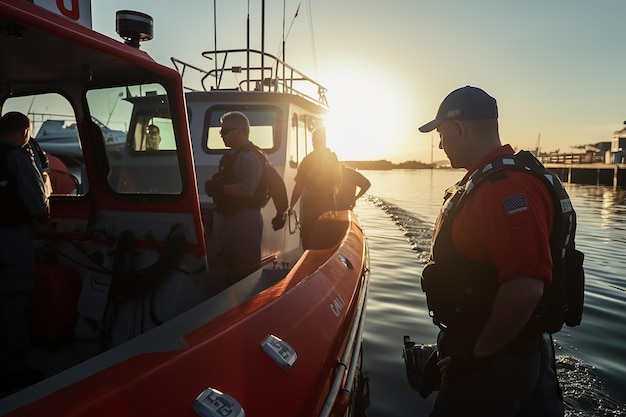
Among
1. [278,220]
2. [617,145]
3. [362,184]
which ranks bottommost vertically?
[278,220]

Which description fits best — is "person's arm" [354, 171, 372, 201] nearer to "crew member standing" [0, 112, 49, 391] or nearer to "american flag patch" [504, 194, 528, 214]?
"crew member standing" [0, 112, 49, 391]

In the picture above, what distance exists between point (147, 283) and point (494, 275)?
1.82 metres

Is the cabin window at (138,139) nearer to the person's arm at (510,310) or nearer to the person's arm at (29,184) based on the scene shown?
the person's arm at (29,184)

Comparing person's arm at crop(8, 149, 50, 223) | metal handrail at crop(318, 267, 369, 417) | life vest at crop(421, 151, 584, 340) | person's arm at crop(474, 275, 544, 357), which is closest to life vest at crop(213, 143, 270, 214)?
metal handrail at crop(318, 267, 369, 417)

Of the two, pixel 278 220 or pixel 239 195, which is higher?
pixel 239 195

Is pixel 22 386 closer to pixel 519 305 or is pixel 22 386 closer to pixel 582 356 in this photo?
pixel 519 305

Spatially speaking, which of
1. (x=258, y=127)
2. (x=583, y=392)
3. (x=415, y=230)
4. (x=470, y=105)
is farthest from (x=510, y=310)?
(x=415, y=230)

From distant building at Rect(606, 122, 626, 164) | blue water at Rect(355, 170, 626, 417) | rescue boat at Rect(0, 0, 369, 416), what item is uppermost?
distant building at Rect(606, 122, 626, 164)

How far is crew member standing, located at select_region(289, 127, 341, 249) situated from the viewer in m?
5.03

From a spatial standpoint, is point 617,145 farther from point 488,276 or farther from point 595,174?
point 488,276

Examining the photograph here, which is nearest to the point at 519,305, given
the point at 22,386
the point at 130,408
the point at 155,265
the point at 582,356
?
the point at 130,408

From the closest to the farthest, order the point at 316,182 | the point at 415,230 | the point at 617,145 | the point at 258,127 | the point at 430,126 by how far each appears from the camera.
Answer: the point at 430,126 < the point at 316,182 < the point at 258,127 < the point at 415,230 < the point at 617,145

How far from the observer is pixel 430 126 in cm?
184

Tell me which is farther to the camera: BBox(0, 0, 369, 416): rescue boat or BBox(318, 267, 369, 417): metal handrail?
BBox(318, 267, 369, 417): metal handrail
